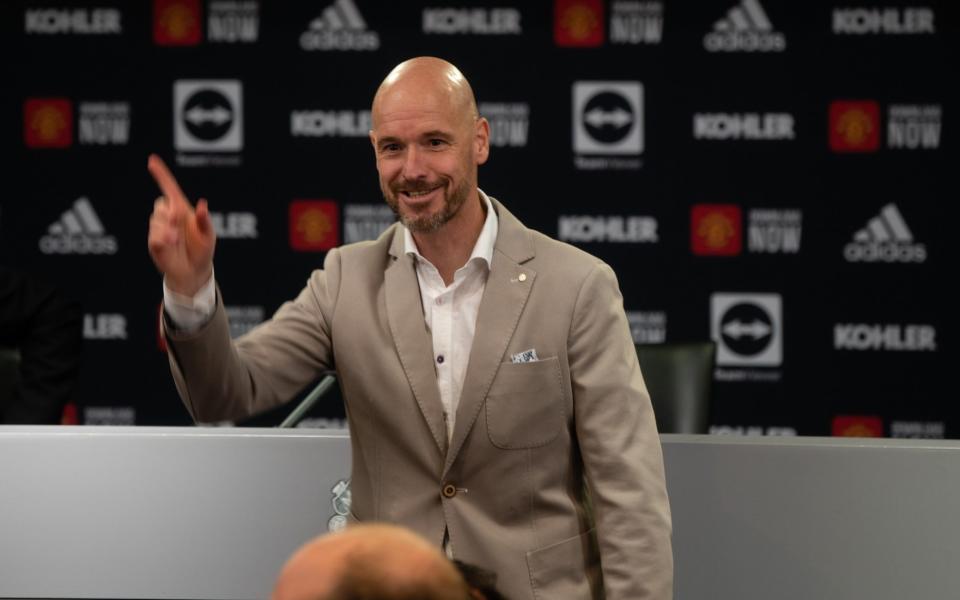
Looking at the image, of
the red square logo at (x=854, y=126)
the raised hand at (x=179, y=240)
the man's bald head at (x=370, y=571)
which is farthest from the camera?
the red square logo at (x=854, y=126)

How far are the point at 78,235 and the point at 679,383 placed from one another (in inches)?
132

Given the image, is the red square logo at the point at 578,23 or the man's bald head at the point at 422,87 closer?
the man's bald head at the point at 422,87

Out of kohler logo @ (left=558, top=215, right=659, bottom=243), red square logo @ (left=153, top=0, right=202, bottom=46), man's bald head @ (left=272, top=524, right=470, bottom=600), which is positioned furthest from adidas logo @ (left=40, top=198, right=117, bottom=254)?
man's bald head @ (left=272, top=524, right=470, bottom=600)

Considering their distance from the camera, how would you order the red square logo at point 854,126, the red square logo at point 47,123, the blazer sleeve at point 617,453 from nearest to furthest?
the blazer sleeve at point 617,453
the red square logo at point 854,126
the red square logo at point 47,123

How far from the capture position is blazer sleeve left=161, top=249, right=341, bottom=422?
205 cm

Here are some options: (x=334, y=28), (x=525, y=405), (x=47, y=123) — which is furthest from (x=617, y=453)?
(x=47, y=123)

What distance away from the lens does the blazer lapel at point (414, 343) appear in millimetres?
2229

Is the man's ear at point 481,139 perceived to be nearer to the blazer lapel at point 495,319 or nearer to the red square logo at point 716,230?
the blazer lapel at point 495,319

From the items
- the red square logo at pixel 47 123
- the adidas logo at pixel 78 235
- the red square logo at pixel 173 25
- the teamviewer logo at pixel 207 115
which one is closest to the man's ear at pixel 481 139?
the teamviewer logo at pixel 207 115

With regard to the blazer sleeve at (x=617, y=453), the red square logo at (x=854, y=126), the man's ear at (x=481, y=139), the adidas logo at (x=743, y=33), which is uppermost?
the adidas logo at (x=743, y=33)

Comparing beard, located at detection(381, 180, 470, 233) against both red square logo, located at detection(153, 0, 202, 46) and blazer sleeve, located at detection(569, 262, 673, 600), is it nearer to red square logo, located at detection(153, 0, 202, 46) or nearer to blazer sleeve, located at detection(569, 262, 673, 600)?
blazer sleeve, located at detection(569, 262, 673, 600)

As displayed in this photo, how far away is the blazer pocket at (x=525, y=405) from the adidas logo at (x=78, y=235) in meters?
4.20

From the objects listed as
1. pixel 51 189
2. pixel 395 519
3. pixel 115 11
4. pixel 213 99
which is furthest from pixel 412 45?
pixel 395 519

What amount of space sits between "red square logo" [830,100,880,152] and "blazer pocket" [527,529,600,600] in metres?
3.99
